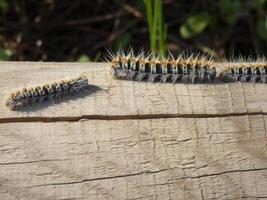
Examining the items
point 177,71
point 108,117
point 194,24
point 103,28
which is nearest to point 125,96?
point 108,117

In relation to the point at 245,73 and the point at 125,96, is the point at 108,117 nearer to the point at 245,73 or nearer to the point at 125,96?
the point at 125,96

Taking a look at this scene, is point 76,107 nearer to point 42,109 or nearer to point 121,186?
point 42,109

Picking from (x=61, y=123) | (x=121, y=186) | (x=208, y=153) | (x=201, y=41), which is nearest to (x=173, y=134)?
(x=208, y=153)

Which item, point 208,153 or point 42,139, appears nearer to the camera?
point 42,139

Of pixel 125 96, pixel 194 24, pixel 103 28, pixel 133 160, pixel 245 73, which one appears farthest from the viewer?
pixel 103 28

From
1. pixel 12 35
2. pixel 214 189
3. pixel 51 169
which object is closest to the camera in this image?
pixel 51 169

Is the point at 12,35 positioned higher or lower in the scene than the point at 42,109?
higher
